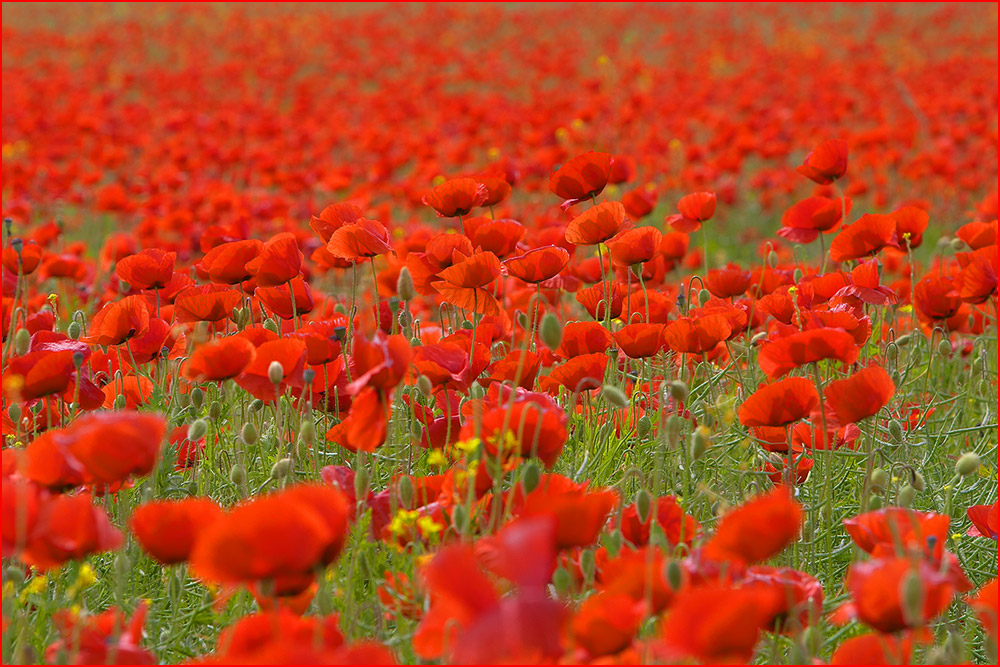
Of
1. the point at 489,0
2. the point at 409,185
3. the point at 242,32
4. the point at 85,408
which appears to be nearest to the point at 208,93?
the point at 242,32

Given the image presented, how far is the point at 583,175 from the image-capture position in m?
2.19

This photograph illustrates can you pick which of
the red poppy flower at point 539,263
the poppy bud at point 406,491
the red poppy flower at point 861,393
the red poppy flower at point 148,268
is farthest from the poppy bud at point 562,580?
the red poppy flower at point 148,268

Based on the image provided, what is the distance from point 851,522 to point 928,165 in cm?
471

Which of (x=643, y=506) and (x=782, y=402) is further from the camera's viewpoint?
(x=782, y=402)

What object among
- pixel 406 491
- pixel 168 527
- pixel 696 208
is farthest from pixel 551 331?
pixel 696 208

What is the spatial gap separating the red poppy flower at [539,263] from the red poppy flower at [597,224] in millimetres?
55

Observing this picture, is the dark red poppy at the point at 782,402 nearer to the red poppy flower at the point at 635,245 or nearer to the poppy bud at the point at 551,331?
the poppy bud at the point at 551,331

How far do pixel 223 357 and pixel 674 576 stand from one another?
0.80 m

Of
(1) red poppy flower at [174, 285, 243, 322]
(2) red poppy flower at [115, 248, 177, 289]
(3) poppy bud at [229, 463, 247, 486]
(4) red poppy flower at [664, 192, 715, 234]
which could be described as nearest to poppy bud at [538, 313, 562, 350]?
(3) poppy bud at [229, 463, 247, 486]

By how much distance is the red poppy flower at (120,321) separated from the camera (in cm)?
188

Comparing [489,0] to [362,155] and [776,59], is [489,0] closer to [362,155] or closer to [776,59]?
[776,59]

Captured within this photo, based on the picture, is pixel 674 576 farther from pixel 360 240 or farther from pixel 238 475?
pixel 360 240

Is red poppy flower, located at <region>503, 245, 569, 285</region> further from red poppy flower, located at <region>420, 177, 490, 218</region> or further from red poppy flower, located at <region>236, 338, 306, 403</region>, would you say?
red poppy flower, located at <region>236, 338, 306, 403</region>

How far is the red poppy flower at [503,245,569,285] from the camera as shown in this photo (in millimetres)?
1951
